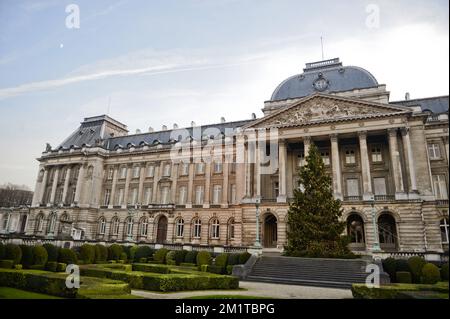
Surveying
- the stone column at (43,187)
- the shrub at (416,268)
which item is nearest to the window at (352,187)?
the shrub at (416,268)

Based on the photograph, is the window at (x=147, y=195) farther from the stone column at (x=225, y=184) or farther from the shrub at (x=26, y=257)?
the shrub at (x=26, y=257)

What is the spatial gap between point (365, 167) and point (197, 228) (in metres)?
24.1

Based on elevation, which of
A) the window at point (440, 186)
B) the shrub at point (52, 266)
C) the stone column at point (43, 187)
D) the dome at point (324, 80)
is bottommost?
the shrub at point (52, 266)

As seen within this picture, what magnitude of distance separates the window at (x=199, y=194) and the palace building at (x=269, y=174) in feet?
0.53

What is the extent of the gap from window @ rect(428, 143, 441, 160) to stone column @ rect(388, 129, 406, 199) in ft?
17.2

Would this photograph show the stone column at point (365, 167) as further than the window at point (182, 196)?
No

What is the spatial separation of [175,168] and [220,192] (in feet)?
29.2

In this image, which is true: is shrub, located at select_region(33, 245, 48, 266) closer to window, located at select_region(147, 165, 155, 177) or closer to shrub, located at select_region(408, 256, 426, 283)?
shrub, located at select_region(408, 256, 426, 283)

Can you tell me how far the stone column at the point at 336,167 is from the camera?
1327 inches

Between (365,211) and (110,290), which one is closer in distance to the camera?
(110,290)

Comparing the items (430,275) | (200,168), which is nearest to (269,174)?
(200,168)

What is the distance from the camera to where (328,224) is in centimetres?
2433
